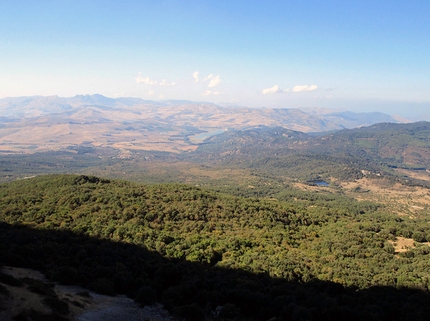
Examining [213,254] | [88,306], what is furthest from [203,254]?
[88,306]

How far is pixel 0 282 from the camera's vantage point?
887 inches

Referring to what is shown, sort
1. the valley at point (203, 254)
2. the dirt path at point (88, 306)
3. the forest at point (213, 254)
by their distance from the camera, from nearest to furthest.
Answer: the dirt path at point (88, 306)
the valley at point (203, 254)
the forest at point (213, 254)

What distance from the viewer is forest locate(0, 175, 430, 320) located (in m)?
26.8

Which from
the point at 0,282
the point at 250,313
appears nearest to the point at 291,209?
the point at 250,313

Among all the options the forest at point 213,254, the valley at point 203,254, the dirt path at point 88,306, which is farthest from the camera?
the forest at point 213,254

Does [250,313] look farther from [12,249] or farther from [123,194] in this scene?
[123,194]

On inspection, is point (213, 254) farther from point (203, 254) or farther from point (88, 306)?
point (88, 306)

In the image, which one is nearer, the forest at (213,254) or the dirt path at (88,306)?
the dirt path at (88,306)

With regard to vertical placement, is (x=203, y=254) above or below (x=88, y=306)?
below

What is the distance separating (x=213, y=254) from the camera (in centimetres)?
4262

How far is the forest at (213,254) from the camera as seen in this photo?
2683 centimetres

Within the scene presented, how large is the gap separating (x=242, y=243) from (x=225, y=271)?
11.9m

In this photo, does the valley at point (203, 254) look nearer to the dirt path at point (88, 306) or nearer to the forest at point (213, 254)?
the forest at point (213, 254)

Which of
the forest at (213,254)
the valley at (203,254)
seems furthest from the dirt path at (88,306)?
the forest at (213,254)
